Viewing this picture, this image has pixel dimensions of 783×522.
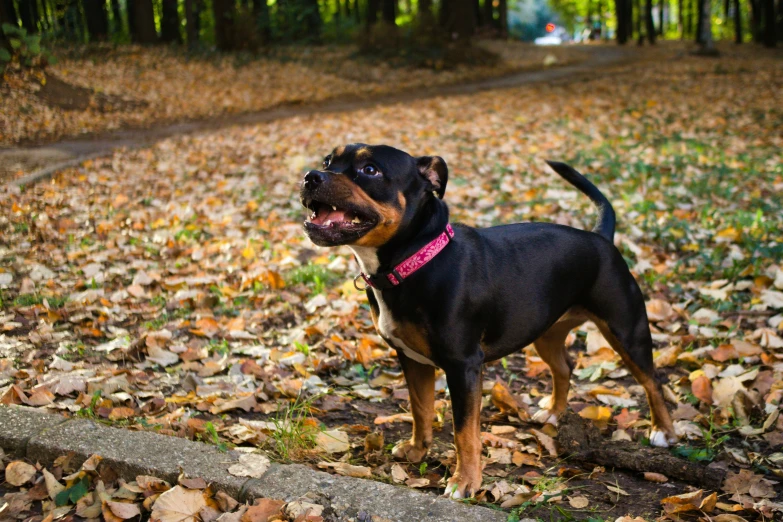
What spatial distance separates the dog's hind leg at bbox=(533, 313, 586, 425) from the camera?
4242 mm

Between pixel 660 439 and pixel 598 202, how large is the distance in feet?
4.51

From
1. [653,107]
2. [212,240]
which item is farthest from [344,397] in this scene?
[653,107]

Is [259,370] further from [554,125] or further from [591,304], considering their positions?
[554,125]

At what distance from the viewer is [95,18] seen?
2377 centimetres

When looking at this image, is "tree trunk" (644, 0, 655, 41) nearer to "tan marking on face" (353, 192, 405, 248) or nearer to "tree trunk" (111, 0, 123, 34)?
"tree trunk" (111, 0, 123, 34)

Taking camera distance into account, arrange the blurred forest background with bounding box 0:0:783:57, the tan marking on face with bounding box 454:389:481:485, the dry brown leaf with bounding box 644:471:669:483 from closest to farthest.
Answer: the tan marking on face with bounding box 454:389:481:485 → the dry brown leaf with bounding box 644:471:669:483 → the blurred forest background with bounding box 0:0:783:57

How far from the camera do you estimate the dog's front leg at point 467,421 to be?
131 inches

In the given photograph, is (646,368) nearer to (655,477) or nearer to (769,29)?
(655,477)

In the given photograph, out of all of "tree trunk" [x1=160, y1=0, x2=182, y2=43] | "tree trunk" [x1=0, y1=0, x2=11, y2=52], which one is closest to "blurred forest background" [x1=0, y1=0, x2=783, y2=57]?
"tree trunk" [x1=160, y1=0, x2=182, y2=43]

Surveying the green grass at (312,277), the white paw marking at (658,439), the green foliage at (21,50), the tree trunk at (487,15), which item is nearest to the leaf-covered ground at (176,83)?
the green foliage at (21,50)

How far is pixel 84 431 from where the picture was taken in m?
3.43

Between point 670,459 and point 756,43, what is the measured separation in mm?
36292

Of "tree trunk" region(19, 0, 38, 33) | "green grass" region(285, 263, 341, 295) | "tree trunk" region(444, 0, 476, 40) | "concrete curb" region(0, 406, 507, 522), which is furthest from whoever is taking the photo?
"tree trunk" region(444, 0, 476, 40)

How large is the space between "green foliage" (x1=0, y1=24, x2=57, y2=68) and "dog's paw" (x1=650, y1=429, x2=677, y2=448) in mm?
9580
